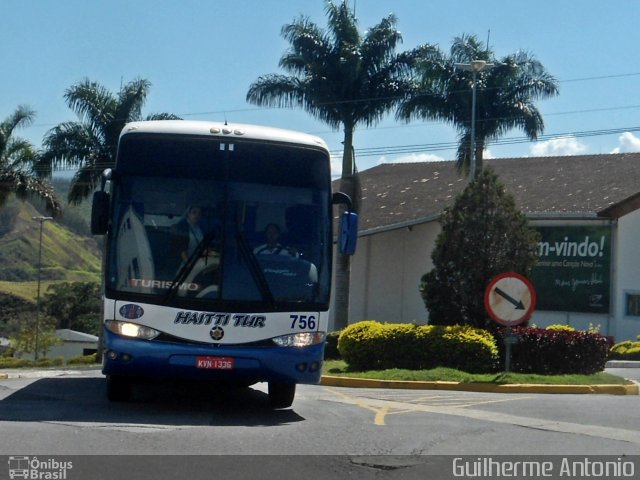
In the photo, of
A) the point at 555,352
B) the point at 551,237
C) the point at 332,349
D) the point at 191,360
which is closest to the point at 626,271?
the point at 551,237

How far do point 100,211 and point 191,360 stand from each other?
2.04 meters

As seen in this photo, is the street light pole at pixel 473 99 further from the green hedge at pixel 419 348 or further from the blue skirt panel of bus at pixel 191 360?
the blue skirt panel of bus at pixel 191 360

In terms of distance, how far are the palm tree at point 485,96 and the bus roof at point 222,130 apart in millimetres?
23675

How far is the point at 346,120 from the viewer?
3406 cm

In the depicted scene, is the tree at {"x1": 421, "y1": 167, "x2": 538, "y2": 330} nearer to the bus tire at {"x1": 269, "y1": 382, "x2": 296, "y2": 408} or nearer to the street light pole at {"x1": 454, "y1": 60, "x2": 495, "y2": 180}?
the bus tire at {"x1": 269, "y1": 382, "x2": 296, "y2": 408}

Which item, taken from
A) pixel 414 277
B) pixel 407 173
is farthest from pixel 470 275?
pixel 407 173

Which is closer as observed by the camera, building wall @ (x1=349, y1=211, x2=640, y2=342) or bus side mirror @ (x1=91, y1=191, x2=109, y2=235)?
bus side mirror @ (x1=91, y1=191, x2=109, y2=235)

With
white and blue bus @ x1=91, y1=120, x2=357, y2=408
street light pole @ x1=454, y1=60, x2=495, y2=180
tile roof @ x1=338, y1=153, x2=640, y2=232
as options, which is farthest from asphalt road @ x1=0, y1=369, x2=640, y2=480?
tile roof @ x1=338, y1=153, x2=640, y2=232

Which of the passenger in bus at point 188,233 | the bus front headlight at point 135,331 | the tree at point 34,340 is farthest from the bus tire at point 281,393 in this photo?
the tree at point 34,340

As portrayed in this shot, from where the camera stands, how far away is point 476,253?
1944cm

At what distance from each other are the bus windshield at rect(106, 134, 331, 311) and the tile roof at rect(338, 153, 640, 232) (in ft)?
78.2

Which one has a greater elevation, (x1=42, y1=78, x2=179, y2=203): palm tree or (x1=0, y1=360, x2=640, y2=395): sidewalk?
(x1=42, y1=78, x2=179, y2=203): palm tree

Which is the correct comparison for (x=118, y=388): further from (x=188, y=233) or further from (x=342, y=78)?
(x=342, y=78)

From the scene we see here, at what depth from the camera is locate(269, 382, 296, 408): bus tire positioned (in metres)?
12.1
